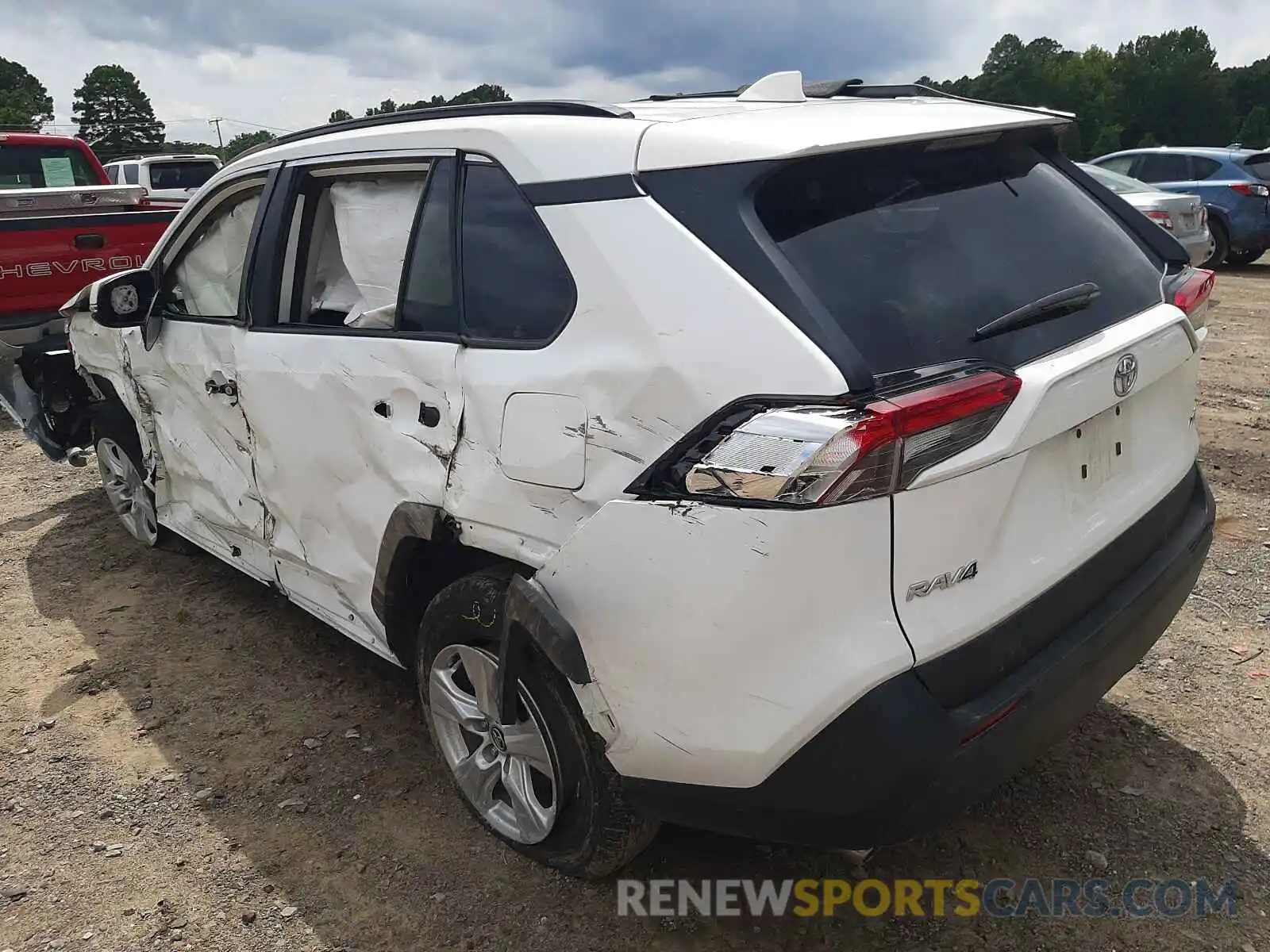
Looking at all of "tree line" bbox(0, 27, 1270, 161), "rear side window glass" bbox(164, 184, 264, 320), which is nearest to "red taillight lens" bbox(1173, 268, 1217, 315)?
"rear side window glass" bbox(164, 184, 264, 320)

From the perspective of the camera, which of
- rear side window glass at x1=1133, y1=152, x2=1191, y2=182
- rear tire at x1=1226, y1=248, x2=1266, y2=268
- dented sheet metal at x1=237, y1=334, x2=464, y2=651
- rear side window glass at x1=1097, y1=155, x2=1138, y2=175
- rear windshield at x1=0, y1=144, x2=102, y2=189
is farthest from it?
rear side window glass at x1=1097, y1=155, x2=1138, y2=175

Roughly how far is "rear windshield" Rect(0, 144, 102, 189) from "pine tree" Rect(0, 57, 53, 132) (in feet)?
156

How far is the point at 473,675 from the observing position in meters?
2.55

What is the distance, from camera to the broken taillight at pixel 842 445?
1.73 metres

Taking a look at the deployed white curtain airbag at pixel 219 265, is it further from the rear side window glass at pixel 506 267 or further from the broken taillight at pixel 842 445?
the broken taillight at pixel 842 445

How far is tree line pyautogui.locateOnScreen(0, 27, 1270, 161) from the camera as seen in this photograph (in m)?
59.5

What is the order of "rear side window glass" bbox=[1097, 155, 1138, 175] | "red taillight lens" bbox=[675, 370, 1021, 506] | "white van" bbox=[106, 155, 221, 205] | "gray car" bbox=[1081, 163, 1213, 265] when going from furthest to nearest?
"white van" bbox=[106, 155, 221, 205] → "rear side window glass" bbox=[1097, 155, 1138, 175] → "gray car" bbox=[1081, 163, 1213, 265] → "red taillight lens" bbox=[675, 370, 1021, 506]

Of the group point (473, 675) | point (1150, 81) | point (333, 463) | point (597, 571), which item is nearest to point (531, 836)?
point (473, 675)

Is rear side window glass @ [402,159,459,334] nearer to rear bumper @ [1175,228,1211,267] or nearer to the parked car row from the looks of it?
rear bumper @ [1175,228,1211,267]

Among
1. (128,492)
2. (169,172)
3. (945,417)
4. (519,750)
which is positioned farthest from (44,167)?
(945,417)

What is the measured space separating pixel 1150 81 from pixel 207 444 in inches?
2945

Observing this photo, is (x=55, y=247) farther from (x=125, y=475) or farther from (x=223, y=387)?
(x=223, y=387)

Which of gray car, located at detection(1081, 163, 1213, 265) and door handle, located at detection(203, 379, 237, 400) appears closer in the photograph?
door handle, located at detection(203, 379, 237, 400)

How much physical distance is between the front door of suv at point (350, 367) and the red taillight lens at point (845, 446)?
870 millimetres
